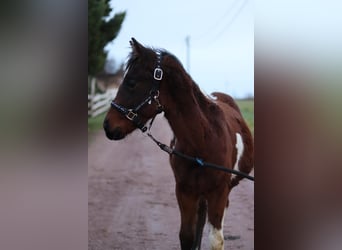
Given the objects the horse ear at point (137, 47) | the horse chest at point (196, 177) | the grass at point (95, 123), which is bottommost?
the horse chest at point (196, 177)

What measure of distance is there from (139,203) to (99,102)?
Result: 0.42 meters

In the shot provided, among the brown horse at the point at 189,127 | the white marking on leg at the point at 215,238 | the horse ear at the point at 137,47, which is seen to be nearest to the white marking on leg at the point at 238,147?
the brown horse at the point at 189,127

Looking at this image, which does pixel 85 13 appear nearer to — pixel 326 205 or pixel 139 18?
pixel 139 18

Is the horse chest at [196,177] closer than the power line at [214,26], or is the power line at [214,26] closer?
the horse chest at [196,177]

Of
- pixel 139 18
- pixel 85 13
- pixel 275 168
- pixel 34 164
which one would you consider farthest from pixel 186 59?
pixel 34 164

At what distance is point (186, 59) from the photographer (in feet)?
5.59

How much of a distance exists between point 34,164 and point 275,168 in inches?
34.9

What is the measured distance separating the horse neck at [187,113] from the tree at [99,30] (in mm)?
305

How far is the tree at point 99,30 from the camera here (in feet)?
5.42

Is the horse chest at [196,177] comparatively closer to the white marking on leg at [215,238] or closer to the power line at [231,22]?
the white marking on leg at [215,238]

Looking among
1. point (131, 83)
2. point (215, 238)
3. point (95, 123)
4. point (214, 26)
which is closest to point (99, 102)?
point (95, 123)

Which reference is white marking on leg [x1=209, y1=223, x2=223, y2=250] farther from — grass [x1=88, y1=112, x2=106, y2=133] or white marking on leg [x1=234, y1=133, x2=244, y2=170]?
grass [x1=88, y1=112, x2=106, y2=133]

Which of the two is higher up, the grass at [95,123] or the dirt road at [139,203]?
the grass at [95,123]

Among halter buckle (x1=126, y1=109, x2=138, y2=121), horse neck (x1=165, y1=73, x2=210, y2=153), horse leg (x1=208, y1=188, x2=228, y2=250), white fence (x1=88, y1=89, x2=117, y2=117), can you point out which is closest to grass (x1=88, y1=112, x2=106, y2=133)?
white fence (x1=88, y1=89, x2=117, y2=117)
